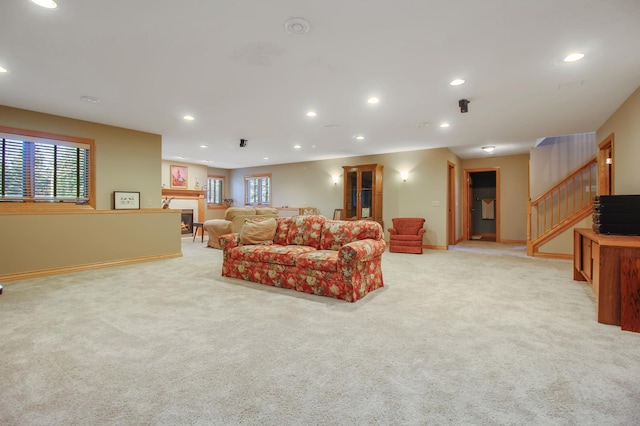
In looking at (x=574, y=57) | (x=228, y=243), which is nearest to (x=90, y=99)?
(x=228, y=243)

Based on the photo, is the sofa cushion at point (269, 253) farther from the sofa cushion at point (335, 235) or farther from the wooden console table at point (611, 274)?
the wooden console table at point (611, 274)

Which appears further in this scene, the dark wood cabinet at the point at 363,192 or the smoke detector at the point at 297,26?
the dark wood cabinet at the point at 363,192

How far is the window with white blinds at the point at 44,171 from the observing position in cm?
455

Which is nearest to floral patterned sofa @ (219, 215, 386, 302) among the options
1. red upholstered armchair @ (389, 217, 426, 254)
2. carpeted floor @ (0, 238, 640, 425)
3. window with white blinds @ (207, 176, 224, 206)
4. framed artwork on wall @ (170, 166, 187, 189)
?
carpeted floor @ (0, 238, 640, 425)

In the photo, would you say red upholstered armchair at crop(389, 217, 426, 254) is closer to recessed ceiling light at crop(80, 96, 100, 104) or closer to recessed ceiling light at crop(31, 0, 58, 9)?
recessed ceiling light at crop(80, 96, 100, 104)

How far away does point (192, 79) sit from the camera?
3.54m

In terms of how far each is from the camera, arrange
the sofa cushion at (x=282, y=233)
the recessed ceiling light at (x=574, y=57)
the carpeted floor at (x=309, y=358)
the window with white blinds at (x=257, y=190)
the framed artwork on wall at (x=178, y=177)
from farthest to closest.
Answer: the window with white blinds at (x=257, y=190), the framed artwork on wall at (x=178, y=177), the sofa cushion at (x=282, y=233), the recessed ceiling light at (x=574, y=57), the carpeted floor at (x=309, y=358)

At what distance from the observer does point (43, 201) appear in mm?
4863

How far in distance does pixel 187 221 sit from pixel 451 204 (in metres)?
8.20

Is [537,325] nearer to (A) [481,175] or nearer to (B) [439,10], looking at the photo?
(B) [439,10]

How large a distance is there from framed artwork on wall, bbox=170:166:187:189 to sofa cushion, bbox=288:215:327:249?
7.15 m

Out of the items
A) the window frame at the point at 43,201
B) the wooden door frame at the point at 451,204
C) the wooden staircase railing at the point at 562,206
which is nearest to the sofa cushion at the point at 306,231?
the window frame at the point at 43,201

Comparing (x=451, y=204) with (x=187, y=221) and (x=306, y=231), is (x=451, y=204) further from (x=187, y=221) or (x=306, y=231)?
(x=187, y=221)

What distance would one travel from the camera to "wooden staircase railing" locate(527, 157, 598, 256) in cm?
629
